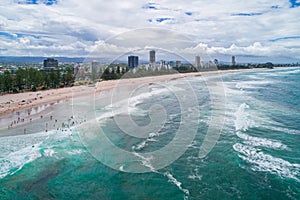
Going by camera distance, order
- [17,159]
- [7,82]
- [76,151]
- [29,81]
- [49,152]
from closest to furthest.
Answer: [17,159]
[49,152]
[76,151]
[7,82]
[29,81]

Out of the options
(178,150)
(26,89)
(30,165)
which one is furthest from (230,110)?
(26,89)

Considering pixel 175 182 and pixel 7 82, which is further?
pixel 7 82

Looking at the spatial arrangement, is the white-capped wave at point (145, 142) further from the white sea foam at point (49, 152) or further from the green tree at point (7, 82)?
the green tree at point (7, 82)

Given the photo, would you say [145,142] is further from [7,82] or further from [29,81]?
[29,81]

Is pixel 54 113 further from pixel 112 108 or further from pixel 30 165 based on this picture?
pixel 30 165

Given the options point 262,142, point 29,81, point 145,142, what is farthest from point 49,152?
point 29,81

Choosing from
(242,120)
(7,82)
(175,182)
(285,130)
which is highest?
(7,82)
